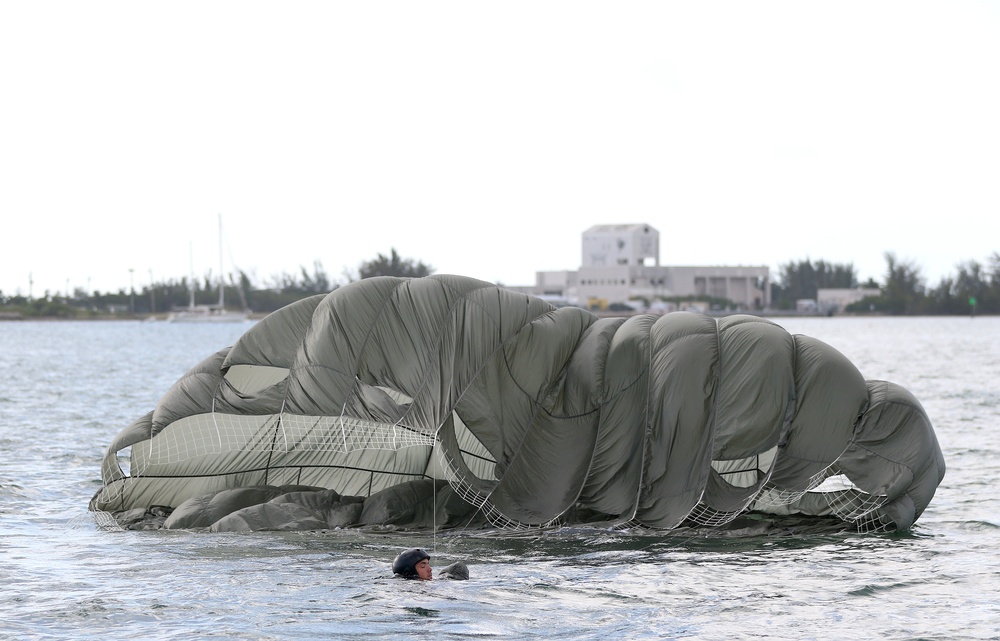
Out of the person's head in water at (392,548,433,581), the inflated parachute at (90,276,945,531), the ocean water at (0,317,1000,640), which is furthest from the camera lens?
the inflated parachute at (90,276,945,531)

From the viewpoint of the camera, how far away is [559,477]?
1569cm

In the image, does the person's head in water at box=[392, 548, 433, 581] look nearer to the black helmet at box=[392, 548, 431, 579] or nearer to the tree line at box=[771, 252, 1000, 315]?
the black helmet at box=[392, 548, 431, 579]

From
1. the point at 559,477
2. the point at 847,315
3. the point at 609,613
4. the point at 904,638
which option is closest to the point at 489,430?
the point at 559,477

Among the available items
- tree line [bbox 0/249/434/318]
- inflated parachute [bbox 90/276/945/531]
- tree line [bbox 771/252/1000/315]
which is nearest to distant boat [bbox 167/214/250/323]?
tree line [bbox 0/249/434/318]

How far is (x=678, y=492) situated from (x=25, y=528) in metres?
9.32

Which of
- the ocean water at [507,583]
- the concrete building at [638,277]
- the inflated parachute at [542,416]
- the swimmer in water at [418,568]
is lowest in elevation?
the ocean water at [507,583]

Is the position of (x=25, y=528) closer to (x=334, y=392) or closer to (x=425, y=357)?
(x=334, y=392)

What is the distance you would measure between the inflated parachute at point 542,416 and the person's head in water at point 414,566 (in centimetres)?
258

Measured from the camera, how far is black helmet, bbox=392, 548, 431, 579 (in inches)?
482

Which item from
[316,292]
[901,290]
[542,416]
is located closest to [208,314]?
[316,292]

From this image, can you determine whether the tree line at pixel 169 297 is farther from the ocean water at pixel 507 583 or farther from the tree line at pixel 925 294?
the ocean water at pixel 507 583

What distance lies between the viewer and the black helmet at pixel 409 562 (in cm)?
1224

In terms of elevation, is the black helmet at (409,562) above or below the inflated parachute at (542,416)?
below

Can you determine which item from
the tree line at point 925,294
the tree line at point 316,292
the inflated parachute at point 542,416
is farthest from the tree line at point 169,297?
the inflated parachute at point 542,416
